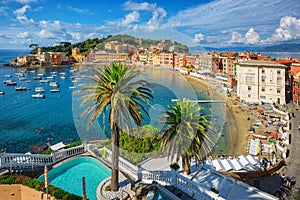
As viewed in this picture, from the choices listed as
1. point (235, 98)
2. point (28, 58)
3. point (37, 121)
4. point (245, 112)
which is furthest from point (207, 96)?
point (28, 58)

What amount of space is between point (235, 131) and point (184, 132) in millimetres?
26373

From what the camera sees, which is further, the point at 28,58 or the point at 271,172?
the point at 28,58

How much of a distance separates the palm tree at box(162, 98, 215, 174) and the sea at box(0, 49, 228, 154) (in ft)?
3.22


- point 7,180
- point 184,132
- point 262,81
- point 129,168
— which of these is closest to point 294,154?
point 184,132

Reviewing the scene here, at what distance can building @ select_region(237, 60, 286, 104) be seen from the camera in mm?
49156

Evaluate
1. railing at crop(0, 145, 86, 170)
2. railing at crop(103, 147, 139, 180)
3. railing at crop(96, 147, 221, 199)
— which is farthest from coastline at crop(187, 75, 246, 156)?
railing at crop(0, 145, 86, 170)

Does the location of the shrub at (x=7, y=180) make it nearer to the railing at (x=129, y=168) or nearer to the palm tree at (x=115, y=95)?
the palm tree at (x=115, y=95)

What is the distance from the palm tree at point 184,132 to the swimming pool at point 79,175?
3561 millimetres

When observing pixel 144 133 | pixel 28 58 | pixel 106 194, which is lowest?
pixel 106 194

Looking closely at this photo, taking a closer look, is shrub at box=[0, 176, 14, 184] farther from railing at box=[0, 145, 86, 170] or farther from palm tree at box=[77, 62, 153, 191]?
palm tree at box=[77, 62, 153, 191]

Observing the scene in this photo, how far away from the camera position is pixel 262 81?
167ft

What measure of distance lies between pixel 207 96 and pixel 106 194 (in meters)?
52.0

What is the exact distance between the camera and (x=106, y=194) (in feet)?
33.4

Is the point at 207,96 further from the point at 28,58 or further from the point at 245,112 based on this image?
the point at 28,58
